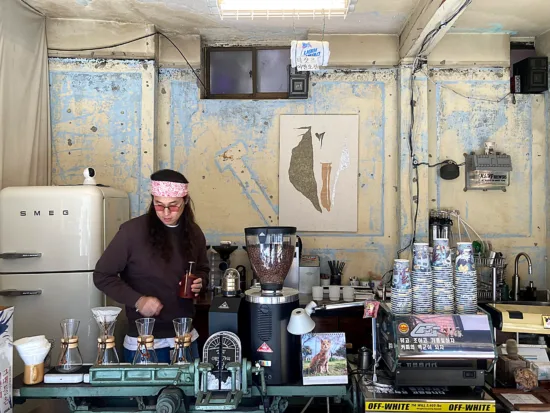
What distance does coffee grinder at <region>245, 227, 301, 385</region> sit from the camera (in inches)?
72.0

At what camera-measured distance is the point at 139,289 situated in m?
2.41

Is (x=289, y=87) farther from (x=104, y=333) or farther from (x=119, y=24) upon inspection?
(x=104, y=333)

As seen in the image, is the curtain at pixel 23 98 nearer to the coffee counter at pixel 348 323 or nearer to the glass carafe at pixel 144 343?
the coffee counter at pixel 348 323

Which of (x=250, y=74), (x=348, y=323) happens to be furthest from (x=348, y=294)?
(x=250, y=74)

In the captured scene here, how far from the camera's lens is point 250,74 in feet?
13.9

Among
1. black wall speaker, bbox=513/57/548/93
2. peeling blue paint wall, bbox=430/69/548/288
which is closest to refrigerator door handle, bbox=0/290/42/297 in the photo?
peeling blue paint wall, bbox=430/69/548/288

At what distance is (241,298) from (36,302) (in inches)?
71.7

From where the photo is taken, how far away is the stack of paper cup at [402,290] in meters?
2.02

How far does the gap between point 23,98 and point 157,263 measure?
201 cm

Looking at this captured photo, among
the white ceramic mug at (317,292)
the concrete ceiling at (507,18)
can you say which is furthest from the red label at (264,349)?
the concrete ceiling at (507,18)

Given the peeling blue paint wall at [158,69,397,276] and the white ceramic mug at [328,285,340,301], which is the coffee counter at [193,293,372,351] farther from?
the peeling blue paint wall at [158,69,397,276]

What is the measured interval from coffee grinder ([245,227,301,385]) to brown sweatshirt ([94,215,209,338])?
60 centimetres

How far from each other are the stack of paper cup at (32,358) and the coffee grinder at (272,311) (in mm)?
850

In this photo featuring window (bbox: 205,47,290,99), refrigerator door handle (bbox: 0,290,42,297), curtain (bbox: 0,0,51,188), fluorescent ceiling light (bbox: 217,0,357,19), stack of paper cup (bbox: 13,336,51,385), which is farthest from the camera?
window (bbox: 205,47,290,99)
